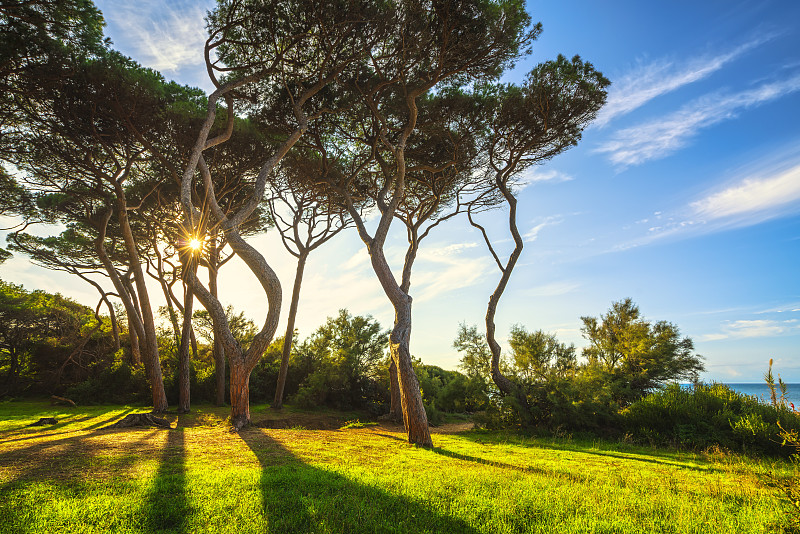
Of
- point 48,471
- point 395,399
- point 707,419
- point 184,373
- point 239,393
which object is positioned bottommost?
point 707,419

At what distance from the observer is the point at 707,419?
8.79 metres

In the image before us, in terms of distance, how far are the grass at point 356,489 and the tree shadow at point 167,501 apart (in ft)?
0.05

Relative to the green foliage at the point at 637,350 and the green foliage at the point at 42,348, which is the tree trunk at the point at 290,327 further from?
the green foliage at the point at 637,350

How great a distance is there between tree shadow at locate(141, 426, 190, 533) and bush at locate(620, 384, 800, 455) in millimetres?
9773

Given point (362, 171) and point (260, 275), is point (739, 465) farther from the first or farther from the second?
point (362, 171)

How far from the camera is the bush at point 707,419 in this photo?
7.85m

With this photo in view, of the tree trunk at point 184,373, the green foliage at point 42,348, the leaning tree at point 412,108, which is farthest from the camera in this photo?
the green foliage at point 42,348

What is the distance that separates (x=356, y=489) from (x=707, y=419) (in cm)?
919

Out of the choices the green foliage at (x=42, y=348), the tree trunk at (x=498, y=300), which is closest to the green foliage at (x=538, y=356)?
the tree trunk at (x=498, y=300)

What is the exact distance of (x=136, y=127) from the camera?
1109 cm

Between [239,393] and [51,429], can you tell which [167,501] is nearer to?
[239,393]

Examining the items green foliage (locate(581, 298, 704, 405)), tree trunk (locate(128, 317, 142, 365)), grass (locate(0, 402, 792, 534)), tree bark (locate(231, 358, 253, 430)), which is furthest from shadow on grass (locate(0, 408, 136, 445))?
green foliage (locate(581, 298, 704, 405))

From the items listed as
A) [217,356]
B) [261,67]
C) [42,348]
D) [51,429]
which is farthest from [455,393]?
[42,348]

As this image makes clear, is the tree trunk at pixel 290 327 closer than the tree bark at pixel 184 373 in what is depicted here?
No
